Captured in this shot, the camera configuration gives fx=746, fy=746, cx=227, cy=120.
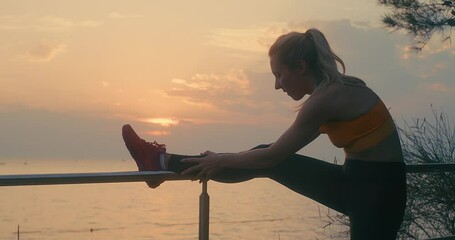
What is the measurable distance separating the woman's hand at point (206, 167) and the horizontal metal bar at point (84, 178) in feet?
0.24

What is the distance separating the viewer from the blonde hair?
2986mm

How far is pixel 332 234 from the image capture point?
7625 mm

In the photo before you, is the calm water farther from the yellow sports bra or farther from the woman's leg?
the yellow sports bra

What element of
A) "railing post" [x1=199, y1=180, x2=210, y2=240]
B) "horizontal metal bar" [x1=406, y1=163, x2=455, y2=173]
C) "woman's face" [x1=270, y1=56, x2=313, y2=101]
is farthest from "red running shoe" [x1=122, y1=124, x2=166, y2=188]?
"horizontal metal bar" [x1=406, y1=163, x2=455, y2=173]

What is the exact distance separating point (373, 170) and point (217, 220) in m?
0.97

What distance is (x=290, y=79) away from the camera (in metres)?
3.05

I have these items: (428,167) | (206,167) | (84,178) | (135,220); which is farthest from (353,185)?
(135,220)

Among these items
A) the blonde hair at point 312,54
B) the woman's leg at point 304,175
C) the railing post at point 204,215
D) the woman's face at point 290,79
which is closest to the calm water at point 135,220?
the railing post at point 204,215

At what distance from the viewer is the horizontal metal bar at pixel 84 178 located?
2751 millimetres

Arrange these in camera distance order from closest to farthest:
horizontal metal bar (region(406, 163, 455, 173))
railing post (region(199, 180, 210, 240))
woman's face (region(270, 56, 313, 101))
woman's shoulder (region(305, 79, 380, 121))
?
woman's shoulder (region(305, 79, 380, 121))
woman's face (region(270, 56, 313, 101))
railing post (region(199, 180, 210, 240))
horizontal metal bar (region(406, 163, 455, 173))

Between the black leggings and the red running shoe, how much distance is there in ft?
0.23

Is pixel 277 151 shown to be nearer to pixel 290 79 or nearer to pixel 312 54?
pixel 290 79

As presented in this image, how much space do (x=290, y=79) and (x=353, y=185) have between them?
503 millimetres

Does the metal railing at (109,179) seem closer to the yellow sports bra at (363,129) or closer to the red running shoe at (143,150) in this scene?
the red running shoe at (143,150)
